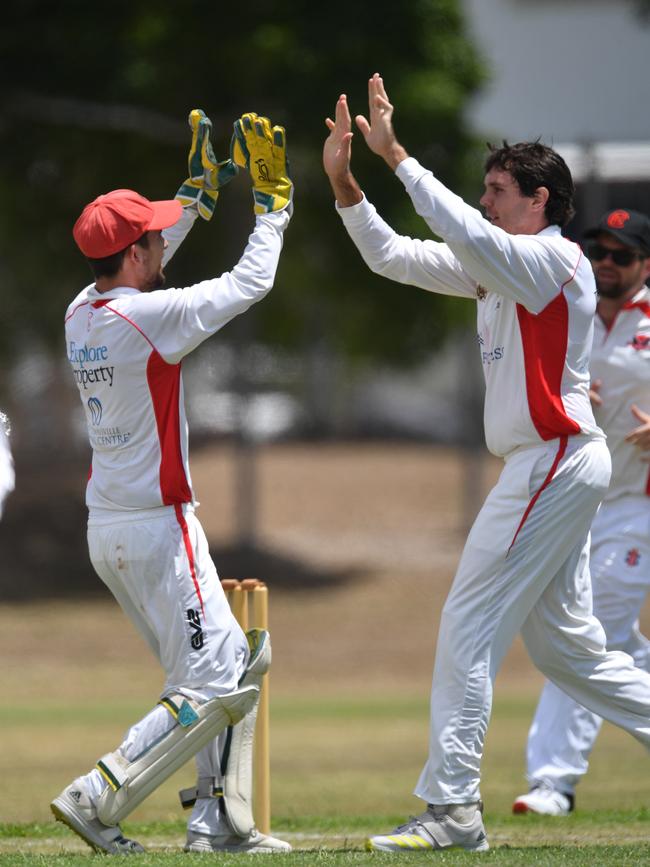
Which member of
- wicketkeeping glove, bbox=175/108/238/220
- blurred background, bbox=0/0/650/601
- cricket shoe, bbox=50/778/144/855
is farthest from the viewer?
blurred background, bbox=0/0/650/601

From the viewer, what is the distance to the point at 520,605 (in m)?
5.96

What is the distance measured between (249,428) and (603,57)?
1147 cm

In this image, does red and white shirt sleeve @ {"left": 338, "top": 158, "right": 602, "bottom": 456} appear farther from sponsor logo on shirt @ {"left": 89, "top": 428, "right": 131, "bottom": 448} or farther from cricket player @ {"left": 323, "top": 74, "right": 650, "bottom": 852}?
sponsor logo on shirt @ {"left": 89, "top": 428, "right": 131, "bottom": 448}

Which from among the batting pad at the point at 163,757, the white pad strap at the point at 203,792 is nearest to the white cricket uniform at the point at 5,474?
the batting pad at the point at 163,757

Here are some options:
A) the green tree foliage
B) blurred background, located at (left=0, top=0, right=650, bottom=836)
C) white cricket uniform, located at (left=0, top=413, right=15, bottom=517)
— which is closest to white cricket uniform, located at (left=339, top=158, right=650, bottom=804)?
white cricket uniform, located at (left=0, top=413, right=15, bottom=517)

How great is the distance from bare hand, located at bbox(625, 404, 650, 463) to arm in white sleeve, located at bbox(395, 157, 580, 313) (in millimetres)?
1620

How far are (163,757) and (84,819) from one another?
347 millimetres

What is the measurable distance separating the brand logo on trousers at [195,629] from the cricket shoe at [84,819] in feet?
2.03

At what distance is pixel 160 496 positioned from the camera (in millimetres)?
5832

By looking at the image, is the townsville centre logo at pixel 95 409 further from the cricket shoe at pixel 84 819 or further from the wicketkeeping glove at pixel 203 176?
the cricket shoe at pixel 84 819

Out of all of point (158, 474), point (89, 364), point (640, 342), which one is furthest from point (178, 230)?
point (640, 342)

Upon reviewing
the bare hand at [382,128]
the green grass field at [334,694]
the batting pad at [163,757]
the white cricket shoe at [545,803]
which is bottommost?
the green grass field at [334,694]

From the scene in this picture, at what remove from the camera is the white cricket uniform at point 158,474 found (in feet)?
A: 19.0

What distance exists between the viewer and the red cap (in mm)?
5891
